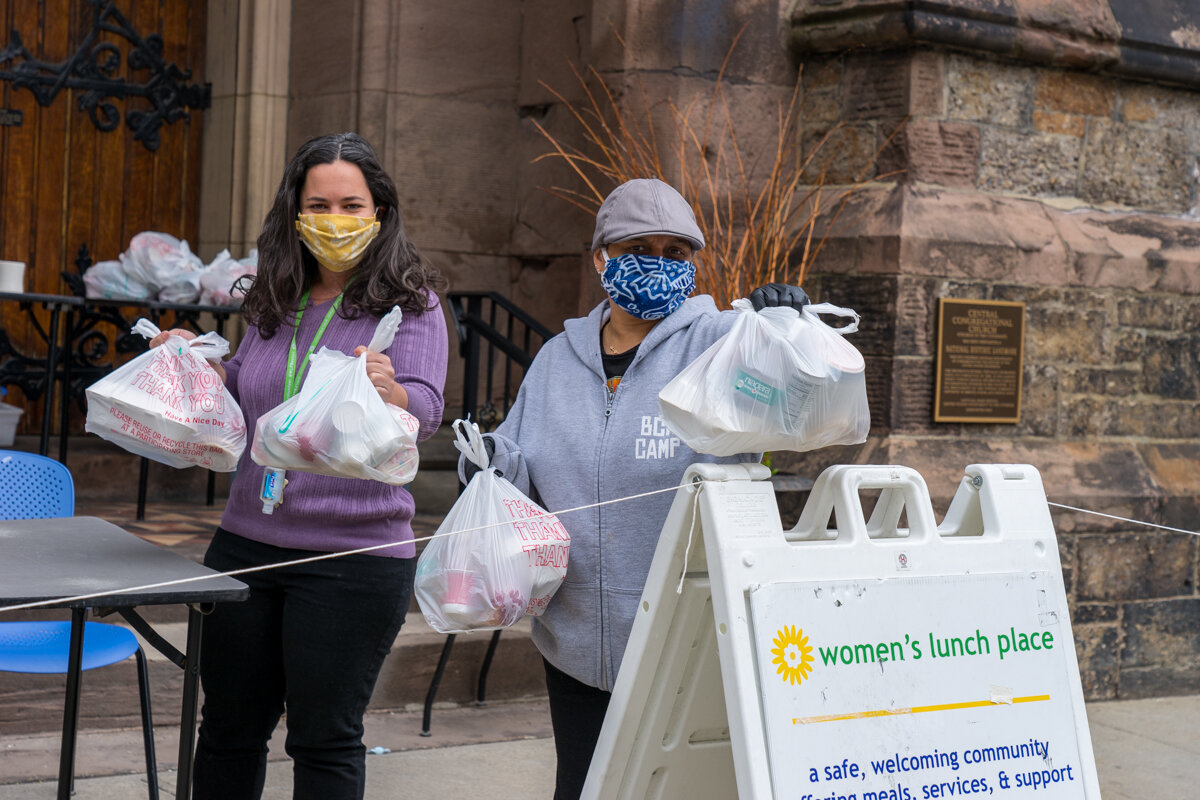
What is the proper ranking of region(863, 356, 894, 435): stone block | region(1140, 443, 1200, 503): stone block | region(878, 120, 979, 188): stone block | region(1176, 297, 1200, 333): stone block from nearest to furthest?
region(863, 356, 894, 435): stone block < region(878, 120, 979, 188): stone block < region(1140, 443, 1200, 503): stone block < region(1176, 297, 1200, 333): stone block

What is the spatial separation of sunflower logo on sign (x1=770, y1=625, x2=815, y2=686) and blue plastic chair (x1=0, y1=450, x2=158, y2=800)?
183 cm

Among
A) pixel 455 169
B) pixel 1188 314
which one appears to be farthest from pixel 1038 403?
pixel 455 169

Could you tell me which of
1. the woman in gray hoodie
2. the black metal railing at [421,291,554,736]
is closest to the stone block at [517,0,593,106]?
the black metal railing at [421,291,554,736]

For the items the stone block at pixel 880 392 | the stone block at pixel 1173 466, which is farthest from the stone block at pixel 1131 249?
the stone block at pixel 880 392

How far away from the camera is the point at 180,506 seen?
6250 mm

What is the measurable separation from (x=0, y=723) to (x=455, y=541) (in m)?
2.26

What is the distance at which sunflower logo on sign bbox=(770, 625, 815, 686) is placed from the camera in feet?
7.29

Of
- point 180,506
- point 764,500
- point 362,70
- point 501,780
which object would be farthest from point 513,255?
point 764,500

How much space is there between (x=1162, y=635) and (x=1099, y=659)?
14.2 inches

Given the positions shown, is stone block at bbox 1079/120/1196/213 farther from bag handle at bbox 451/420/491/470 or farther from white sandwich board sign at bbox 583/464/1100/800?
bag handle at bbox 451/420/491/470

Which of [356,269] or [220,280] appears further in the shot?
[220,280]

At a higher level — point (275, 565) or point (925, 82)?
point (925, 82)

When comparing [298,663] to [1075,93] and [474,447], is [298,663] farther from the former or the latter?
[1075,93]

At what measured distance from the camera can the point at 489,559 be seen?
2.43 metres
